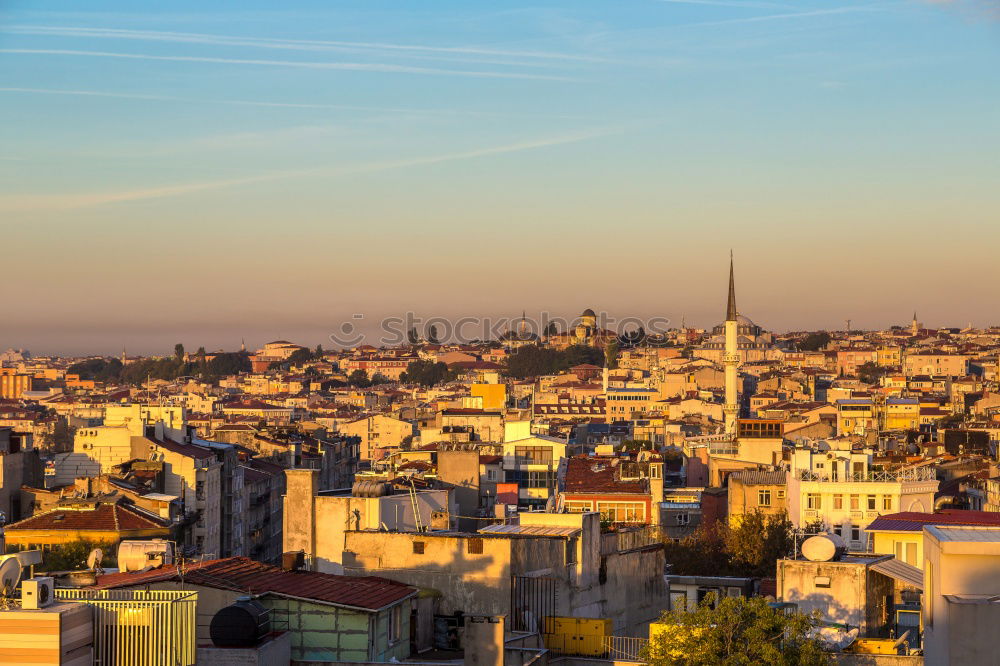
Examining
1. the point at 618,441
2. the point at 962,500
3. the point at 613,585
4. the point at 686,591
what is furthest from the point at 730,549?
the point at 618,441

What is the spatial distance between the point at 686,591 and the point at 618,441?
2003 inches

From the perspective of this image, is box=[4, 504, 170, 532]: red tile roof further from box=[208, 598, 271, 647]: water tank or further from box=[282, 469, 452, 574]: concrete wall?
box=[208, 598, 271, 647]: water tank

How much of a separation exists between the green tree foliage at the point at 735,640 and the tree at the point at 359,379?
153081 millimetres

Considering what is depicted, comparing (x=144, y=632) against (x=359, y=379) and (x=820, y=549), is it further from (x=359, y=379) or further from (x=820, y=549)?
(x=359, y=379)

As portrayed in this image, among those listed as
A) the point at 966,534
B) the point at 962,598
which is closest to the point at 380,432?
the point at 966,534

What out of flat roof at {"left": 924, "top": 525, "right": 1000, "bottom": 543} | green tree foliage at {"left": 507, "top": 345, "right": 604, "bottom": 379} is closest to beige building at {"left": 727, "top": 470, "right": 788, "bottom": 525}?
flat roof at {"left": 924, "top": 525, "right": 1000, "bottom": 543}

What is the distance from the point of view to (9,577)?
9891mm

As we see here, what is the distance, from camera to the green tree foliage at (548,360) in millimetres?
159500

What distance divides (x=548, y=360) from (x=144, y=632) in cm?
15113

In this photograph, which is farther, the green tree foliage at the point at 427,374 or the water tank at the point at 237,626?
the green tree foliage at the point at 427,374

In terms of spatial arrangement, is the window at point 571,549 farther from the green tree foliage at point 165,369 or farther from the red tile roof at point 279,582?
the green tree foliage at point 165,369

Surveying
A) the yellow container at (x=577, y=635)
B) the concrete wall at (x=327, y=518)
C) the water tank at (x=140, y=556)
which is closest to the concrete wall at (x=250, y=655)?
the yellow container at (x=577, y=635)

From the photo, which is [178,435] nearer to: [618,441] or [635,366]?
[618,441]

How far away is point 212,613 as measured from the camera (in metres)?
11.8
